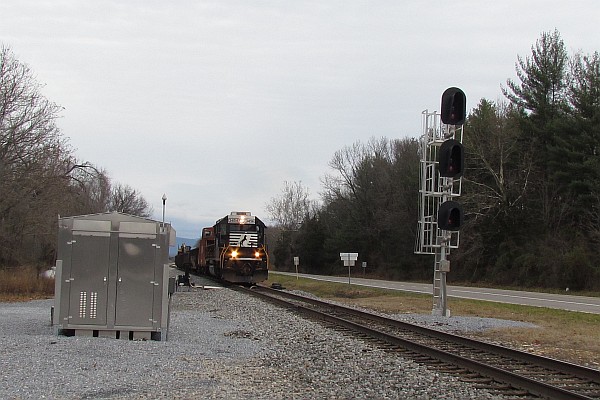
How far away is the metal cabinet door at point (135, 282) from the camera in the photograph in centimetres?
1204

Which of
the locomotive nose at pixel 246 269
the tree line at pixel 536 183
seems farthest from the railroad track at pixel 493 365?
the tree line at pixel 536 183

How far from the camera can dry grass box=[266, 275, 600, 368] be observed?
1285cm

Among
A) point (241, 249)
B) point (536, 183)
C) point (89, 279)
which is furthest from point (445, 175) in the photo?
point (536, 183)

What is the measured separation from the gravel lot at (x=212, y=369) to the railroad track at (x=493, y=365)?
1.65ft

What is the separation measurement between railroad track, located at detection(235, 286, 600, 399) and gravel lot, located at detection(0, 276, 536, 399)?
19.8 inches

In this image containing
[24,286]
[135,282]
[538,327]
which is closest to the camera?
[135,282]

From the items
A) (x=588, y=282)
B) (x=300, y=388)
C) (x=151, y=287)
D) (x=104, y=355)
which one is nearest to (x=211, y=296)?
(x=151, y=287)

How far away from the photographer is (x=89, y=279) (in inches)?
472

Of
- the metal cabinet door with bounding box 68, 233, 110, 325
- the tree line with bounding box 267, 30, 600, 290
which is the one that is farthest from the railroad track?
the tree line with bounding box 267, 30, 600, 290

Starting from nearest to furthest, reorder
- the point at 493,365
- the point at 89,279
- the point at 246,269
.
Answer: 1. the point at 493,365
2. the point at 89,279
3. the point at 246,269

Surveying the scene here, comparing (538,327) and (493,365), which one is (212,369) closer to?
(493,365)

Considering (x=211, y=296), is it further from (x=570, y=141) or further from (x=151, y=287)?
(x=570, y=141)

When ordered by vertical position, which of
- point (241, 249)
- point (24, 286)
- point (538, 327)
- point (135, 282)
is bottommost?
point (24, 286)

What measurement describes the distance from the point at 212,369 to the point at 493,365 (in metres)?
4.45
